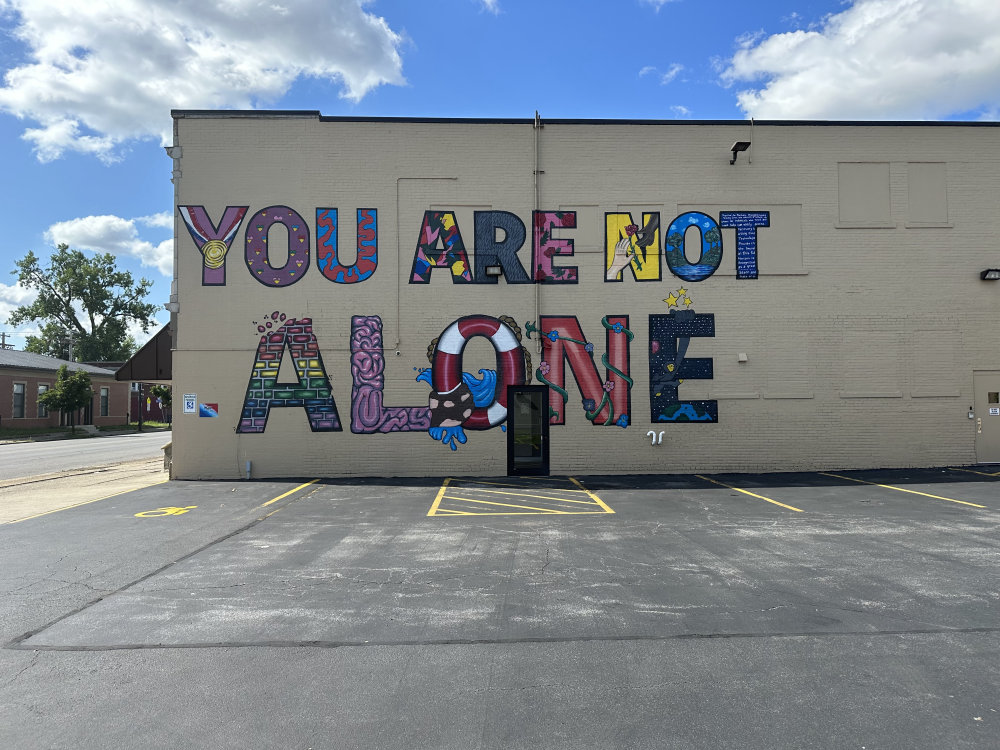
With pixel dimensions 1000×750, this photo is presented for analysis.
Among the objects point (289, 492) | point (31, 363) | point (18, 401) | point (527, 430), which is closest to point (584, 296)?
point (527, 430)

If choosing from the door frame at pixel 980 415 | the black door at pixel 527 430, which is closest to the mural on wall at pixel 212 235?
the black door at pixel 527 430

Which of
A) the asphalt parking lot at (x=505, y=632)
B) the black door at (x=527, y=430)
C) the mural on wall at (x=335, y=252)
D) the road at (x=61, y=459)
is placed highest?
the mural on wall at (x=335, y=252)

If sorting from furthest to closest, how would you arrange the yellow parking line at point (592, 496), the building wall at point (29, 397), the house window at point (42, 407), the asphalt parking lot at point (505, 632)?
the house window at point (42, 407), the building wall at point (29, 397), the yellow parking line at point (592, 496), the asphalt parking lot at point (505, 632)

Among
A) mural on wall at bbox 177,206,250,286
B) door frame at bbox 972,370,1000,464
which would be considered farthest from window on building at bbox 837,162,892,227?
mural on wall at bbox 177,206,250,286

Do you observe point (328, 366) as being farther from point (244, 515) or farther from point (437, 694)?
point (437, 694)

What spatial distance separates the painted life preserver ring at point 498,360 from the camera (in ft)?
52.9

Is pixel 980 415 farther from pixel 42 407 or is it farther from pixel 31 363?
pixel 31 363

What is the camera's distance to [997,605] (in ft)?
19.2

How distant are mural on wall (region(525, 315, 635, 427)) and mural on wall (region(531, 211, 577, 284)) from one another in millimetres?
1032

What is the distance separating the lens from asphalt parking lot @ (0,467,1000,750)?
150 inches

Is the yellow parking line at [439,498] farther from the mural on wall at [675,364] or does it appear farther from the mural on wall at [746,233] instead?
the mural on wall at [746,233]

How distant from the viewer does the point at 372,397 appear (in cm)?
1603

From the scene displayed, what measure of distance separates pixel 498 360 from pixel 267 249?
6.65 meters

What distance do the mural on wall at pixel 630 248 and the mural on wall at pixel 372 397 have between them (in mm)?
6134
